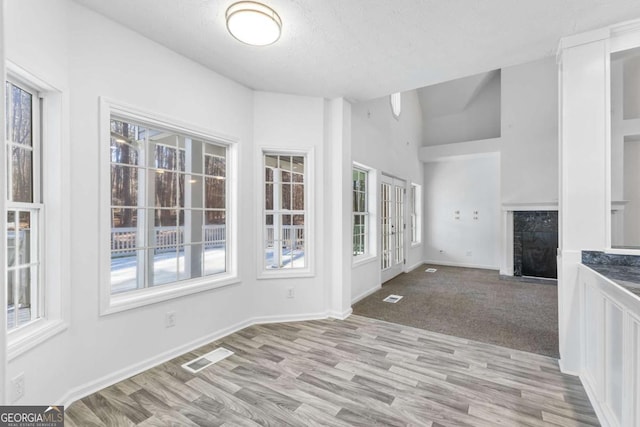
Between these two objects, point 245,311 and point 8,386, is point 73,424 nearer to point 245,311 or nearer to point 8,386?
point 8,386

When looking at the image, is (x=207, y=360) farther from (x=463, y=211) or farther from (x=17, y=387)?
(x=463, y=211)

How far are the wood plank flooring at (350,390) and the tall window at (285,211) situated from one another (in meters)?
1.04

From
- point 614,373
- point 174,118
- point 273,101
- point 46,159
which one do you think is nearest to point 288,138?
point 273,101

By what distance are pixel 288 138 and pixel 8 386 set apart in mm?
2989

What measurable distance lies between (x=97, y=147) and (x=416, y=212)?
21.7 feet

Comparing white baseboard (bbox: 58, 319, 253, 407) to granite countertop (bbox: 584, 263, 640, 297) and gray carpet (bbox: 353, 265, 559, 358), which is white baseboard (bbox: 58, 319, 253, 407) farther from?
granite countertop (bbox: 584, 263, 640, 297)

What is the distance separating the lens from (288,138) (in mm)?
3486

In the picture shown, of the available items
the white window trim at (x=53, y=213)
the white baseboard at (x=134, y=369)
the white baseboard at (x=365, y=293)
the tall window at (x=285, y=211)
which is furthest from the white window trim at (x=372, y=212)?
the white window trim at (x=53, y=213)

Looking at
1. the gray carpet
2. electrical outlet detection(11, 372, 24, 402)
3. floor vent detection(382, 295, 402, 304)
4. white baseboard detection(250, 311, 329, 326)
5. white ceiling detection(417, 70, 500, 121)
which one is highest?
white ceiling detection(417, 70, 500, 121)

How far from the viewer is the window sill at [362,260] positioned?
13.8ft

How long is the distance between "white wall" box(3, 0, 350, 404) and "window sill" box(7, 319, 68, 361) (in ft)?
0.19

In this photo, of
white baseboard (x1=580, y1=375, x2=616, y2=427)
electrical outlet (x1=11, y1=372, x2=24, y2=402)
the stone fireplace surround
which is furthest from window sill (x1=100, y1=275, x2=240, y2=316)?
the stone fireplace surround

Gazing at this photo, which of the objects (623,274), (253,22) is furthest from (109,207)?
(623,274)

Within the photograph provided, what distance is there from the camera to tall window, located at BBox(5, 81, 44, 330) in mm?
1707
